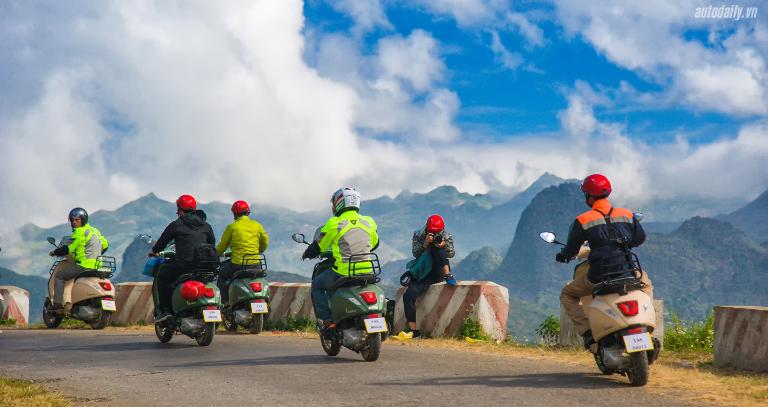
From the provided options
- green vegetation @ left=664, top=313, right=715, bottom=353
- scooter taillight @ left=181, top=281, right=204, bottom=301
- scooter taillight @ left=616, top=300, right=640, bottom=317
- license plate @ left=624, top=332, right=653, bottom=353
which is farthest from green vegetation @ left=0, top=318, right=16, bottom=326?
license plate @ left=624, top=332, right=653, bottom=353

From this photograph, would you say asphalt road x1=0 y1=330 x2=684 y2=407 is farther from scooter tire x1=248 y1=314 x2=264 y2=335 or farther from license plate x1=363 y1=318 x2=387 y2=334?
scooter tire x1=248 y1=314 x2=264 y2=335

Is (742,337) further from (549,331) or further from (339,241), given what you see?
(339,241)

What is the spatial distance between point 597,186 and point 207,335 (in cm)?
663

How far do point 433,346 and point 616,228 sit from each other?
5.31m

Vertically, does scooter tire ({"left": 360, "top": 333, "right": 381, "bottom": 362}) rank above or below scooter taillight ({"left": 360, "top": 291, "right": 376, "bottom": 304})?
below

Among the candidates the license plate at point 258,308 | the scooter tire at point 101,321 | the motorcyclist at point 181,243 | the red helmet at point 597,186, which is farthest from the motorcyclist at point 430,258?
the scooter tire at point 101,321

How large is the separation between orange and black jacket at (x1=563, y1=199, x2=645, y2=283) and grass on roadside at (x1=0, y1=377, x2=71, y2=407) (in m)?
4.85

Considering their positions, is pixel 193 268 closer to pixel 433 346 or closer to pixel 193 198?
pixel 193 198

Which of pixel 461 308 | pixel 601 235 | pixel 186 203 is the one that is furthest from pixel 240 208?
pixel 601 235

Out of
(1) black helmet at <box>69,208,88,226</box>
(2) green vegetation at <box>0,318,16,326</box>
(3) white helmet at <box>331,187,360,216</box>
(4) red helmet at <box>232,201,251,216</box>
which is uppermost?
(1) black helmet at <box>69,208,88,226</box>

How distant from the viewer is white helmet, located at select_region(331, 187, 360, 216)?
35.2 feet

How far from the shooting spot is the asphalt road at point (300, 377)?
7.73m

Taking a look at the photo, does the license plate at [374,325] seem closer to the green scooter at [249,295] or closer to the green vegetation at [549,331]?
the green vegetation at [549,331]

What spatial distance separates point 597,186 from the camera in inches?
343
